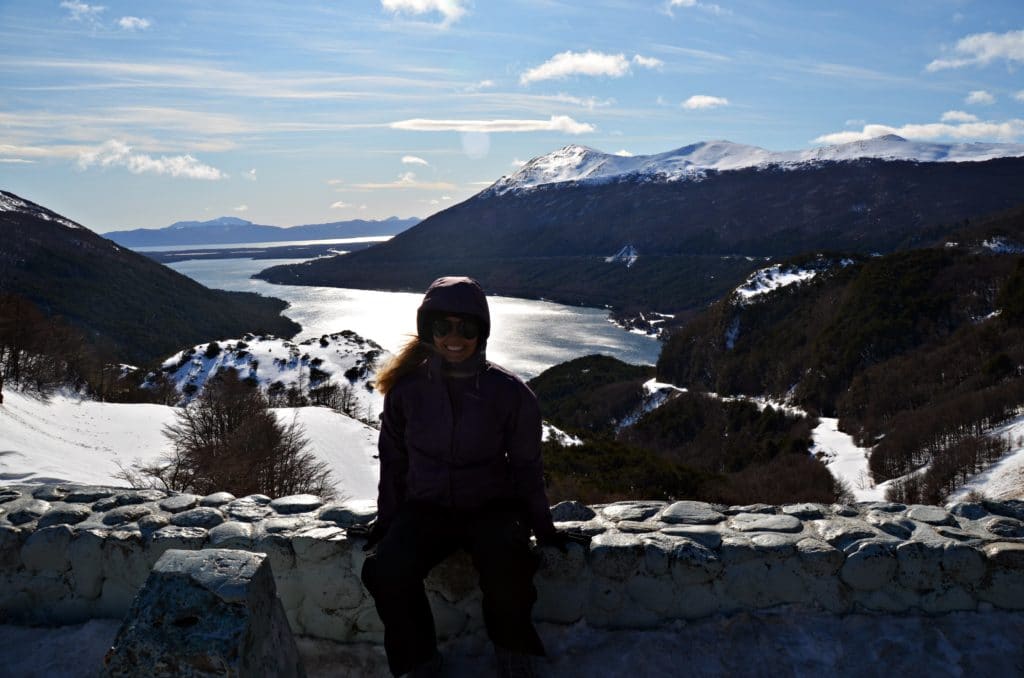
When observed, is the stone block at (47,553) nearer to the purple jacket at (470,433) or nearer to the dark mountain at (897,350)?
the purple jacket at (470,433)

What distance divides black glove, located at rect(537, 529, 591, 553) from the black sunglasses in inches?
41.3

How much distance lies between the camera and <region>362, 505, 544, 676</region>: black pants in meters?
3.18

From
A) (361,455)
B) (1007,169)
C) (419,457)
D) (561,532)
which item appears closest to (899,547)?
(561,532)

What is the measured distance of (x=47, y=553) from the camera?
156 inches

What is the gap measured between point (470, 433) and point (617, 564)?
102 centimetres

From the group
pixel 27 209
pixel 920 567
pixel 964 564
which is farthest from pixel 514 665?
pixel 27 209

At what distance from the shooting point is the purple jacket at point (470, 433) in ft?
→ 11.3

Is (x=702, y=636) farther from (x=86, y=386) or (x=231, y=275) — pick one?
(x=231, y=275)

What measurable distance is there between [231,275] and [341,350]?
15894 centimetres

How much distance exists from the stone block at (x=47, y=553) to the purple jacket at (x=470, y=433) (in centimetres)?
188

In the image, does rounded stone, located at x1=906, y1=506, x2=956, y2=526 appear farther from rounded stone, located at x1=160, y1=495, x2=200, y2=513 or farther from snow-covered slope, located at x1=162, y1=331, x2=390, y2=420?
snow-covered slope, located at x1=162, y1=331, x2=390, y2=420

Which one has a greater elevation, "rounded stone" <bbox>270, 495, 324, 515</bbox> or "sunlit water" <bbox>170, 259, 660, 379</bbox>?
"rounded stone" <bbox>270, 495, 324, 515</bbox>

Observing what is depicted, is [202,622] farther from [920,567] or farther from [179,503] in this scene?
[920,567]

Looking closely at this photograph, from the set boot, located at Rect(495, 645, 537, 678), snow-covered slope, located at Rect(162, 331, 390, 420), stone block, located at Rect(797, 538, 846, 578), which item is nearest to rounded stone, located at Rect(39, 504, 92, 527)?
boot, located at Rect(495, 645, 537, 678)
